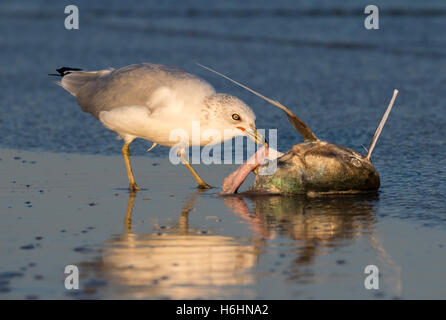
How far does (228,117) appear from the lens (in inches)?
274

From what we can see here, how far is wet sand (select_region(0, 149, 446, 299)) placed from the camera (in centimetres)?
448

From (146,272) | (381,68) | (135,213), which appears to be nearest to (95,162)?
(135,213)

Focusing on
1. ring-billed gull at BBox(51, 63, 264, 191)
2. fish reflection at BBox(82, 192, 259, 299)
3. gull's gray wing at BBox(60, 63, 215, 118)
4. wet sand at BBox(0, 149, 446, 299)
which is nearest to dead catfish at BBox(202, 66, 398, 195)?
wet sand at BBox(0, 149, 446, 299)

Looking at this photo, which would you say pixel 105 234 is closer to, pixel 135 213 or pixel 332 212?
pixel 135 213

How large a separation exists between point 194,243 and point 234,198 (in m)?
1.40

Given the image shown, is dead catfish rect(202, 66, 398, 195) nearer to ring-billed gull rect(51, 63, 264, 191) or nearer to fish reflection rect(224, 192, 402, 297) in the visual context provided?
fish reflection rect(224, 192, 402, 297)

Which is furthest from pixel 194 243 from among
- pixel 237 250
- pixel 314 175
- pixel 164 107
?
pixel 164 107

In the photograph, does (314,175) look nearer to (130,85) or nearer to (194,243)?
(194,243)

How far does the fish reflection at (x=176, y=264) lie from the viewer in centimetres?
446

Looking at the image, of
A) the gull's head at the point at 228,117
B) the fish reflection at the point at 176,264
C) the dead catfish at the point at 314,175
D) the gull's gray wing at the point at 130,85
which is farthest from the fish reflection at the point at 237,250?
the gull's gray wing at the point at 130,85

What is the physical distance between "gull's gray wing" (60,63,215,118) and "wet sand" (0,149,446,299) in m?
0.68

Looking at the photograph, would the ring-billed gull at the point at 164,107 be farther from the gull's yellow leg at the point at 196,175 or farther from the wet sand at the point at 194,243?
the wet sand at the point at 194,243

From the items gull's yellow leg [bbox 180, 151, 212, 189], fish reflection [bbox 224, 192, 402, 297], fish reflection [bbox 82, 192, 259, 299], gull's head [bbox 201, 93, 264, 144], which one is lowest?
fish reflection [bbox 82, 192, 259, 299]

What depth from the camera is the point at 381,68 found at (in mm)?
13125
